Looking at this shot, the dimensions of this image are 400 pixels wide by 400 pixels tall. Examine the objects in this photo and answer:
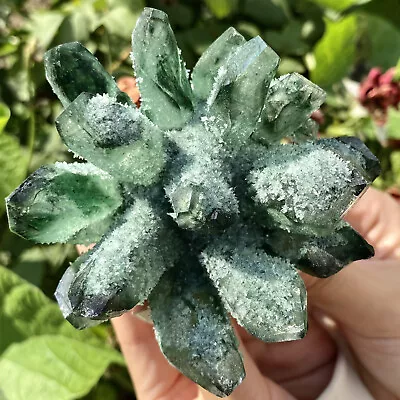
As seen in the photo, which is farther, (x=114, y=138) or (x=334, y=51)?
(x=334, y=51)

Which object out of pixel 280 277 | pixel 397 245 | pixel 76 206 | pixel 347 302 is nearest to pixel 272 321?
pixel 280 277

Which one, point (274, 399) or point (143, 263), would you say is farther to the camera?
point (274, 399)

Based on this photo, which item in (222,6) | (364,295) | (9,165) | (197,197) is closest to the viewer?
(197,197)

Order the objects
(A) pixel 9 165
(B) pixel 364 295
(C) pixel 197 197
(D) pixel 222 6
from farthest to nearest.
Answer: (D) pixel 222 6 < (A) pixel 9 165 < (B) pixel 364 295 < (C) pixel 197 197

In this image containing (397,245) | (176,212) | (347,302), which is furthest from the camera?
(397,245)

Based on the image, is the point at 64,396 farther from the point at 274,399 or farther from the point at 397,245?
the point at 397,245

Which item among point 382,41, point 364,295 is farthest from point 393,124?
point 364,295

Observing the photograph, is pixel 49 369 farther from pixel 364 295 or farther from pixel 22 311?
pixel 364 295
